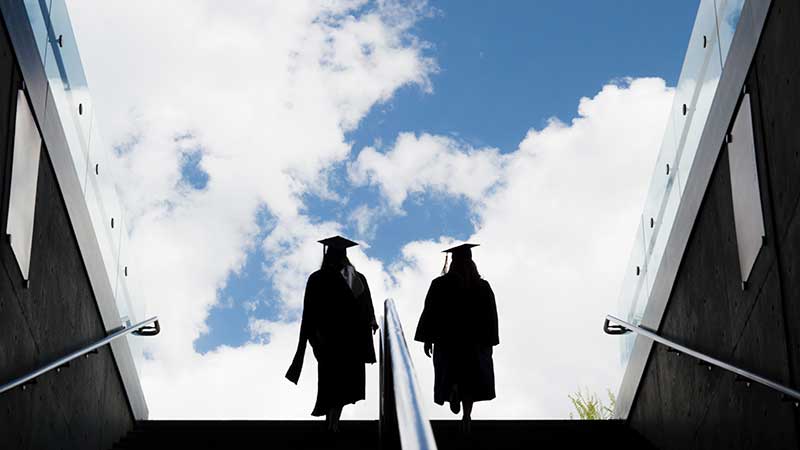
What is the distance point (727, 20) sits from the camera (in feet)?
19.5

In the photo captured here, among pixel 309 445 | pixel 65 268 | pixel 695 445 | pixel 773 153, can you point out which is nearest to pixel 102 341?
pixel 65 268

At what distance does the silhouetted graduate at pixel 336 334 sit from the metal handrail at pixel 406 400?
3189 millimetres

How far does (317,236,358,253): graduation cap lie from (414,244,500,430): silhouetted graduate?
2.45 feet

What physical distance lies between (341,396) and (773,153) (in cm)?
366

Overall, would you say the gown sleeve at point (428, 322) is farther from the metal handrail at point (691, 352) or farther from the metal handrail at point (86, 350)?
the metal handrail at point (86, 350)

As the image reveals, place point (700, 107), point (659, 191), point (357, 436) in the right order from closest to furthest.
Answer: point (700, 107) < point (357, 436) < point (659, 191)

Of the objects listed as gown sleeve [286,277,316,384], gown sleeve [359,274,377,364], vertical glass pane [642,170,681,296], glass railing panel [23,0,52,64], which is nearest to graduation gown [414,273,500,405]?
gown sleeve [359,274,377,364]

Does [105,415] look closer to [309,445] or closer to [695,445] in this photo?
[309,445]

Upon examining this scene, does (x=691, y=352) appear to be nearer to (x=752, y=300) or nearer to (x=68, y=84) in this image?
(x=752, y=300)

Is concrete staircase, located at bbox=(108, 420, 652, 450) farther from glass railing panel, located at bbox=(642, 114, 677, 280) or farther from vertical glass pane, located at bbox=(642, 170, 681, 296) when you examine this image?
glass railing panel, located at bbox=(642, 114, 677, 280)

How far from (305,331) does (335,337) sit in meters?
0.22

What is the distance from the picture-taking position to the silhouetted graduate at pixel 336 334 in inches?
298

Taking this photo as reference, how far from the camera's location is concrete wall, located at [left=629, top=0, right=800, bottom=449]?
4.75m

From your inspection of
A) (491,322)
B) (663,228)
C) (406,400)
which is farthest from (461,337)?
(406,400)
